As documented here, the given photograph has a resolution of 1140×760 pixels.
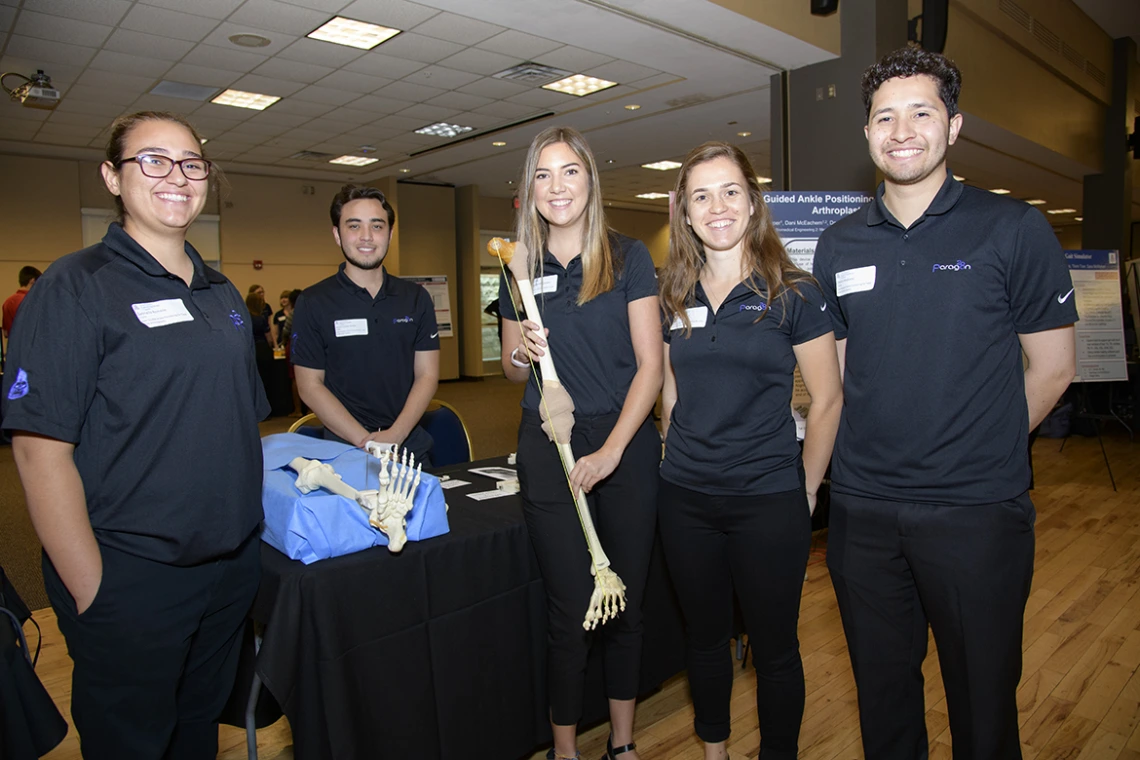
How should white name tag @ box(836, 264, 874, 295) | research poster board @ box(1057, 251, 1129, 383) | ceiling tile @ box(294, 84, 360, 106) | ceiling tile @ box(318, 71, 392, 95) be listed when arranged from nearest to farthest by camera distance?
white name tag @ box(836, 264, 874, 295), research poster board @ box(1057, 251, 1129, 383), ceiling tile @ box(318, 71, 392, 95), ceiling tile @ box(294, 84, 360, 106)

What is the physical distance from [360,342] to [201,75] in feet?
17.7

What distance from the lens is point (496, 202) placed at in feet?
48.3

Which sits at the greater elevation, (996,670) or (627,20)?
(627,20)

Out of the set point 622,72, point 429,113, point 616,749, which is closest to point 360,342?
point 616,749

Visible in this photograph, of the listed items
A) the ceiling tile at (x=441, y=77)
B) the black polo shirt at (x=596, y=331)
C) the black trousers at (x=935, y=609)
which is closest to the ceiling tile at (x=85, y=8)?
the ceiling tile at (x=441, y=77)

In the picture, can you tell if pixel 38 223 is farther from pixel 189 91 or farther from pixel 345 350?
pixel 345 350

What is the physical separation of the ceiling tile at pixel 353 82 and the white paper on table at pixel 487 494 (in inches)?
225

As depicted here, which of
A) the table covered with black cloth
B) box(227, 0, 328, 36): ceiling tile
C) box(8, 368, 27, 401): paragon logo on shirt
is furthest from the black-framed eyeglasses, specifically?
box(227, 0, 328, 36): ceiling tile

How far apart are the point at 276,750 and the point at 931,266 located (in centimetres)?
231

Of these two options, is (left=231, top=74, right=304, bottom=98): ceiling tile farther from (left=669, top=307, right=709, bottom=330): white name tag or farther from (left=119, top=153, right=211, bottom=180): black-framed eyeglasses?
(left=669, top=307, right=709, bottom=330): white name tag

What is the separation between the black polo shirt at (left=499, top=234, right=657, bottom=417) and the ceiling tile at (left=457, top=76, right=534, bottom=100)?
586 cm

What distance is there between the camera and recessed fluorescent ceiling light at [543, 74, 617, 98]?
286 inches

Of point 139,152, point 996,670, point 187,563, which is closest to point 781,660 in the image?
point 996,670

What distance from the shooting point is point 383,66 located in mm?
6648
